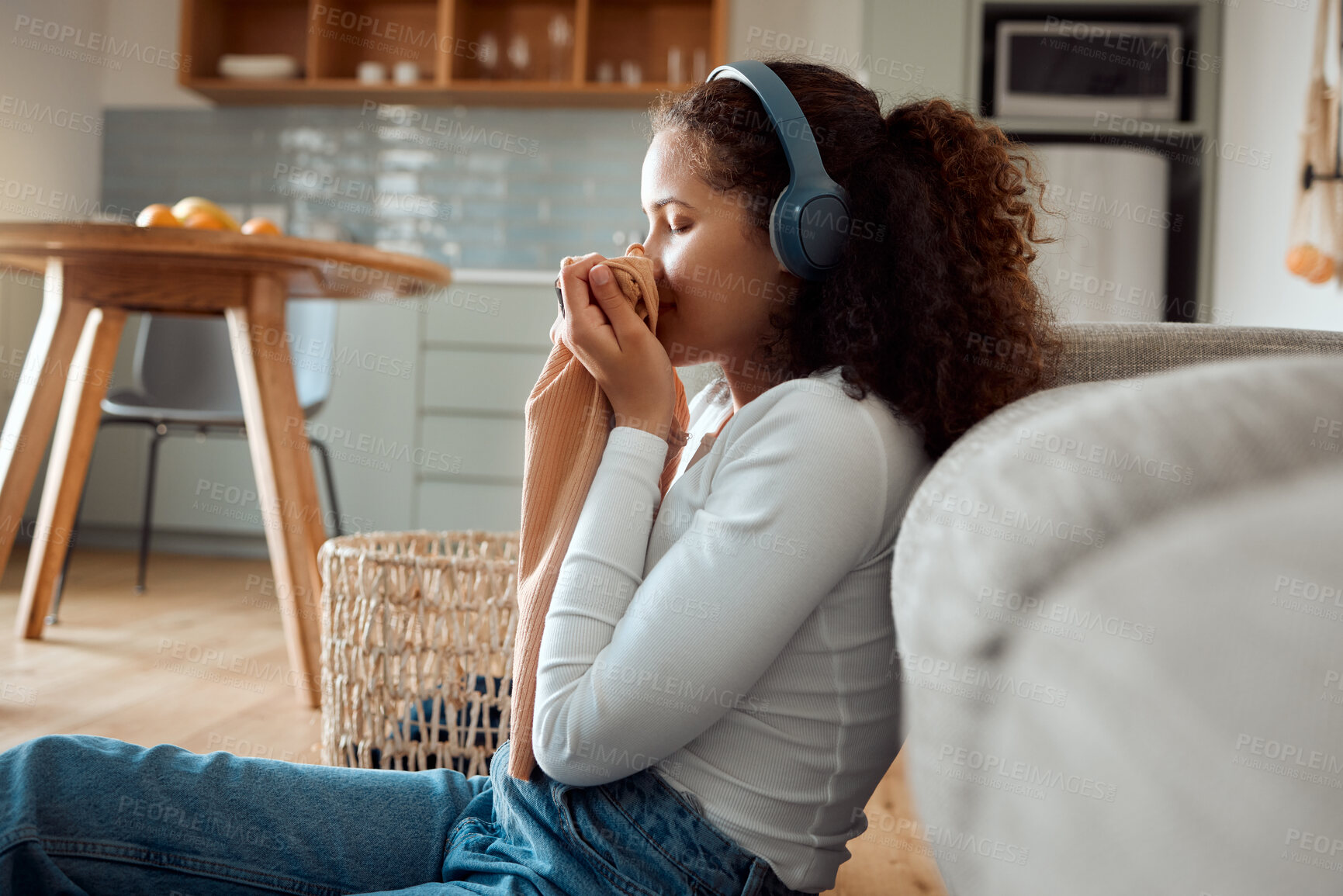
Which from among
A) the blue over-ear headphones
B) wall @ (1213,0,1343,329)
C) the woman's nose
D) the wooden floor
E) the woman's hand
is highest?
wall @ (1213,0,1343,329)

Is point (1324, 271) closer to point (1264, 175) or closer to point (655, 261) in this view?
point (1264, 175)

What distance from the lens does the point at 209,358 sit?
2951 millimetres

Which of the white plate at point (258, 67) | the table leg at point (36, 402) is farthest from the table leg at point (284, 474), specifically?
the white plate at point (258, 67)

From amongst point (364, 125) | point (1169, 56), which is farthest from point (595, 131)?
point (1169, 56)

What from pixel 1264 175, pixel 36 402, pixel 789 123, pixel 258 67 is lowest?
pixel 36 402

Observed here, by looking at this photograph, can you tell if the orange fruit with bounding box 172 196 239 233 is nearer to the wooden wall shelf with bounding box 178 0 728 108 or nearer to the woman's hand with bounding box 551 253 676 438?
the woman's hand with bounding box 551 253 676 438

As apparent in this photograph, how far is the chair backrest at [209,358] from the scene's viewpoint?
2.79 meters

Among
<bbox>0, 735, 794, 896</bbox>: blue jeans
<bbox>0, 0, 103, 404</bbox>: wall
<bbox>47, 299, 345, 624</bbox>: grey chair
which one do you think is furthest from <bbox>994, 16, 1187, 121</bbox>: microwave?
<bbox>0, 0, 103, 404</bbox>: wall

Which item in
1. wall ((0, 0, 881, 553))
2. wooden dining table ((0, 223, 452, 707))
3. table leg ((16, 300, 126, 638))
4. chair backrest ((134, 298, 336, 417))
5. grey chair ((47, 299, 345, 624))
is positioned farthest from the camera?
wall ((0, 0, 881, 553))

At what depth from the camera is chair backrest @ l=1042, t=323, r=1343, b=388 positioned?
2.21 ft

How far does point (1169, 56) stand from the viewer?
9.14 feet

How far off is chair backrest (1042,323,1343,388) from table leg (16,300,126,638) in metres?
1.86

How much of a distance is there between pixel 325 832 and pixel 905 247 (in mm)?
564

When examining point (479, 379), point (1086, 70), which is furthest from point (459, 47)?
point (1086, 70)
